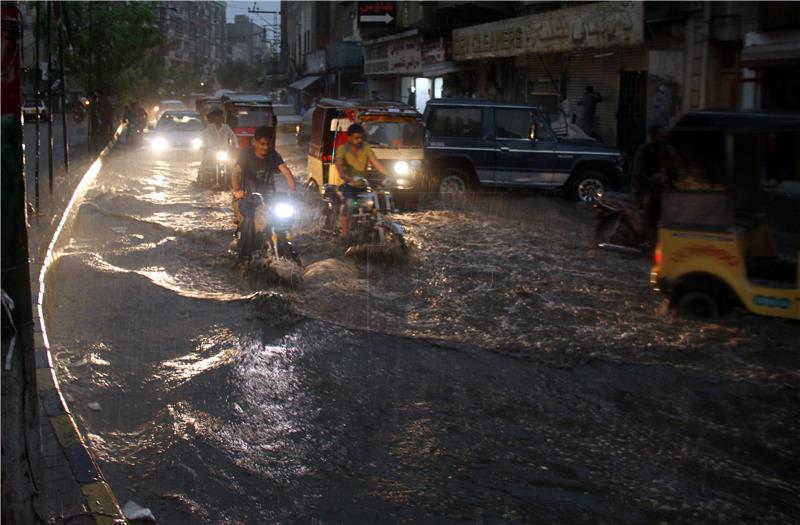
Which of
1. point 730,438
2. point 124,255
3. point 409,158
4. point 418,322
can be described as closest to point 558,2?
point 409,158

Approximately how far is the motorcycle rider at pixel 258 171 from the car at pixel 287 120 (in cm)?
2113

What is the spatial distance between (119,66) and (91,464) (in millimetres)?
36841

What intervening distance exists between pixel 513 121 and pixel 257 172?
7.86 meters

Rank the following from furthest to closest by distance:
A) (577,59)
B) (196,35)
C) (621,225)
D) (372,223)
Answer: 1. (196,35)
2. (577,59)
3. (621,225)
4. (372,223)

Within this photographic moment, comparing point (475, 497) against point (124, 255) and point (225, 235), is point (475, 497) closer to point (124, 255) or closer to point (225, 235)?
point (124, 255)

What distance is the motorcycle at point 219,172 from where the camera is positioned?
63.6 ft

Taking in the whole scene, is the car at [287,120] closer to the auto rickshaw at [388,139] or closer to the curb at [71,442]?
the auto rickshaw at [388,139]

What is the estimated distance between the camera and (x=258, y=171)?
10.1 metres

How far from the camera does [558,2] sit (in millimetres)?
25859

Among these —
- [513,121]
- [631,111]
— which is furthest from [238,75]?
[513,121]

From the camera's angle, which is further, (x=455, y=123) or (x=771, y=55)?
(x=455, y=123)

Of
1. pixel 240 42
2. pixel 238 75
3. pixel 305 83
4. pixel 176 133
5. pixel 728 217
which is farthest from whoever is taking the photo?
pixel 240 42

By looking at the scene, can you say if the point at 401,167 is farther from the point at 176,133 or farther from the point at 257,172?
the point at 176,133

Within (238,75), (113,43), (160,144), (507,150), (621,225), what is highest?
(238,75)
